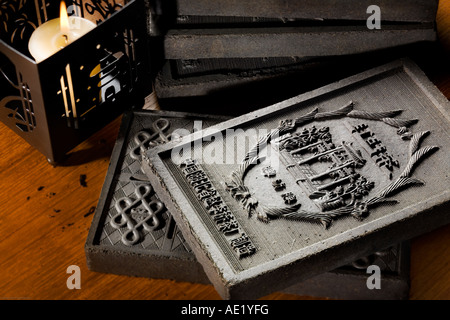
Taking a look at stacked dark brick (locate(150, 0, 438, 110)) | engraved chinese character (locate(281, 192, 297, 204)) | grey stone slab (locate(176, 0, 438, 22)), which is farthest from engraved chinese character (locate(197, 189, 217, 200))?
grey stone slab (locate(176, 0, 438, 22))

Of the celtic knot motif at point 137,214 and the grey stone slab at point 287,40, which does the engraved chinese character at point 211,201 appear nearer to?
the celtic knot motif at point 137,214

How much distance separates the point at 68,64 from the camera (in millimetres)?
1337

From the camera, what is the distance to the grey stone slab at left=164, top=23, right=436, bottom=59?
1.46 metres

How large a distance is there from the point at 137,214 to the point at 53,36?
37 cm

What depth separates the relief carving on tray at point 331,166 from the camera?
4.17ft

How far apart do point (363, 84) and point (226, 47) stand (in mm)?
266

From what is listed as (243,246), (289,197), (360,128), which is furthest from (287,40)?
(243,246)

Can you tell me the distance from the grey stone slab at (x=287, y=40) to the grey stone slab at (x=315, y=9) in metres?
0.02

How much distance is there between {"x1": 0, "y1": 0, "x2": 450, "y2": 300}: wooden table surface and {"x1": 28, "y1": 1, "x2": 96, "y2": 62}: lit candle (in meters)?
0.18

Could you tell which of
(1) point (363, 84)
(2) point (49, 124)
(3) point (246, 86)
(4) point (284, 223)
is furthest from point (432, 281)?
(2) point (49, 124)

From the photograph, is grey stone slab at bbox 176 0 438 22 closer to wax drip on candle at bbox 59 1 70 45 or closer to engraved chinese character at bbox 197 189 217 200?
wax drip on candle at bbox 59 1 70 45

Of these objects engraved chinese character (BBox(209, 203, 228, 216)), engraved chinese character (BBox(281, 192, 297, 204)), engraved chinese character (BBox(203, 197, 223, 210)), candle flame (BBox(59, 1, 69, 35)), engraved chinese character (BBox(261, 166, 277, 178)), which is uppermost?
candle flame (BBox(59, 1, 69, 35))

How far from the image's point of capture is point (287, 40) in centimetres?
147

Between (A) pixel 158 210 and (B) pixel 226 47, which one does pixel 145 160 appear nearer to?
(A) pixel 158 210
